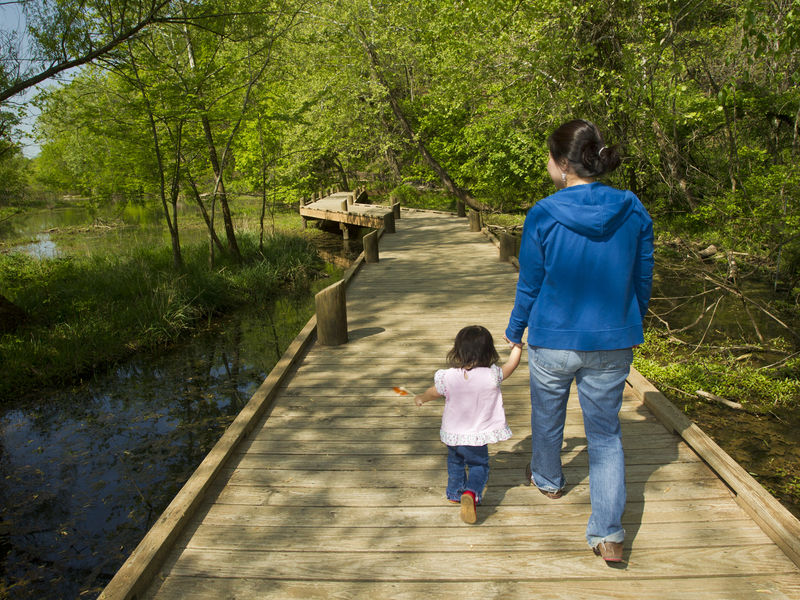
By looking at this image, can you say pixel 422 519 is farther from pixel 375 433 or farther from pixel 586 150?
pixel 586 150

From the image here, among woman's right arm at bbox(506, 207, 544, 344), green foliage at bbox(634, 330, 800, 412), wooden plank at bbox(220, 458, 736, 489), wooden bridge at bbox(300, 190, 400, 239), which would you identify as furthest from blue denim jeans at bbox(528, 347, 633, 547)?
wooden bridge at bbox(300, 190, 400, 239)

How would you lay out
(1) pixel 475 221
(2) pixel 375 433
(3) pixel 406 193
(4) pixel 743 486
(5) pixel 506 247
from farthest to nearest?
(3) pixel 406 193
(1) pixel 475 221
(5) pixel 506 247
(2) pixel 375 433
(4) pixel 743 486

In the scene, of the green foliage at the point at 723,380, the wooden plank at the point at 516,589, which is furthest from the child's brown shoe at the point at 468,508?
the green foliage at the point at 723,380

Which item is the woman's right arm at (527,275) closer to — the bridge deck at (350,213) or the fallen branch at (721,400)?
the fallen branch at (721,400)

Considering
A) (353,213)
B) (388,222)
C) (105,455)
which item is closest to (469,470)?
(105,455)

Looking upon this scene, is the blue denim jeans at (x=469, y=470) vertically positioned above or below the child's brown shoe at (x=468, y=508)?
above

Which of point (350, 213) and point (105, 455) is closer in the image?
point (105, 455)

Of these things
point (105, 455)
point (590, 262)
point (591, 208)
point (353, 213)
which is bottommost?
point (105, 455)

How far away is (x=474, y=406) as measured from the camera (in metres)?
2.87

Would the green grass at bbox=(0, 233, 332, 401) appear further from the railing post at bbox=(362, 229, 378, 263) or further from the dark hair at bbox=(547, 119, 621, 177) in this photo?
the dark hair at bbox=(547, 119, 621, 177)

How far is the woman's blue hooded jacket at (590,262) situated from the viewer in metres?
2.45

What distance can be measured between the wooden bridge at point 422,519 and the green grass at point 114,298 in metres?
4.94

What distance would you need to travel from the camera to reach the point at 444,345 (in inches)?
240

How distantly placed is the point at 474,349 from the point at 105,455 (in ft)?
15.7
